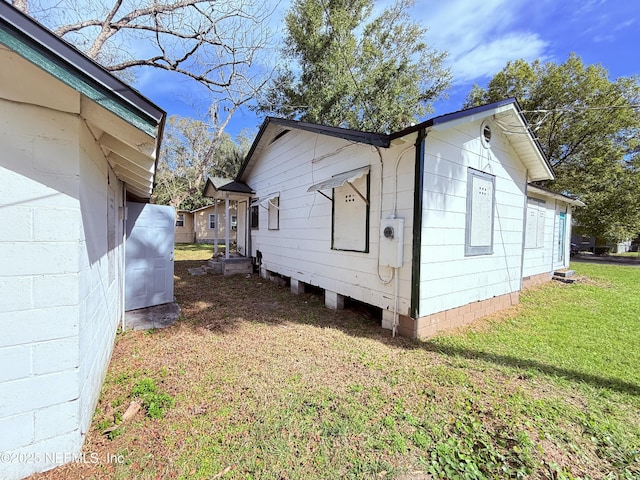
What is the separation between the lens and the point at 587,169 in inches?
641

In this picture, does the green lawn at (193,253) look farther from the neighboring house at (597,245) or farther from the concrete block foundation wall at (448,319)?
the neighboring house at (597,245)

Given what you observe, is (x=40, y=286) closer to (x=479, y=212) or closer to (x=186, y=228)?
(x=479, y=212)

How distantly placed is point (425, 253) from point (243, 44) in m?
8.57

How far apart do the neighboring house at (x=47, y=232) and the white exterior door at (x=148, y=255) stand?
3.58 m

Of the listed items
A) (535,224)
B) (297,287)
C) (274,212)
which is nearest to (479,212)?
(297,287)

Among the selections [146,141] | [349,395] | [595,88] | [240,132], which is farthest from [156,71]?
[595,88]

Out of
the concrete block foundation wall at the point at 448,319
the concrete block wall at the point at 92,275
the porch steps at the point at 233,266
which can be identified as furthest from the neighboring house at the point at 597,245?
the concrete block wall at the point at 92,275

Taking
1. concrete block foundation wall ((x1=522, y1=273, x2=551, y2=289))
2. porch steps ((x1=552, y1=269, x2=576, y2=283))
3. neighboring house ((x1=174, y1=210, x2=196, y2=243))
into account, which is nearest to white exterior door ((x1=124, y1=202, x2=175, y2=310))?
concrete block foundation wall ((x1=522, y1=273, x2=551, y2=289))

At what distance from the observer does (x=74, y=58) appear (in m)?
1.60

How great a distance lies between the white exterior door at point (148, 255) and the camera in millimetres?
5156

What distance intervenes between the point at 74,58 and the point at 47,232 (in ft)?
3.55

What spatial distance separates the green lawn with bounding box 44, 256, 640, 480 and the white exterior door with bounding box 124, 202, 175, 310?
3.99ft

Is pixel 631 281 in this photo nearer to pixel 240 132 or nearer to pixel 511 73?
pixel 511 73

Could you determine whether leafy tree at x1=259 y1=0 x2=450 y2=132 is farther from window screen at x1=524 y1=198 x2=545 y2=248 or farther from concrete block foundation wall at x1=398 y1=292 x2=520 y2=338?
concrete block foundation wall at x1=398 y1=292 x2=520 y2=338
